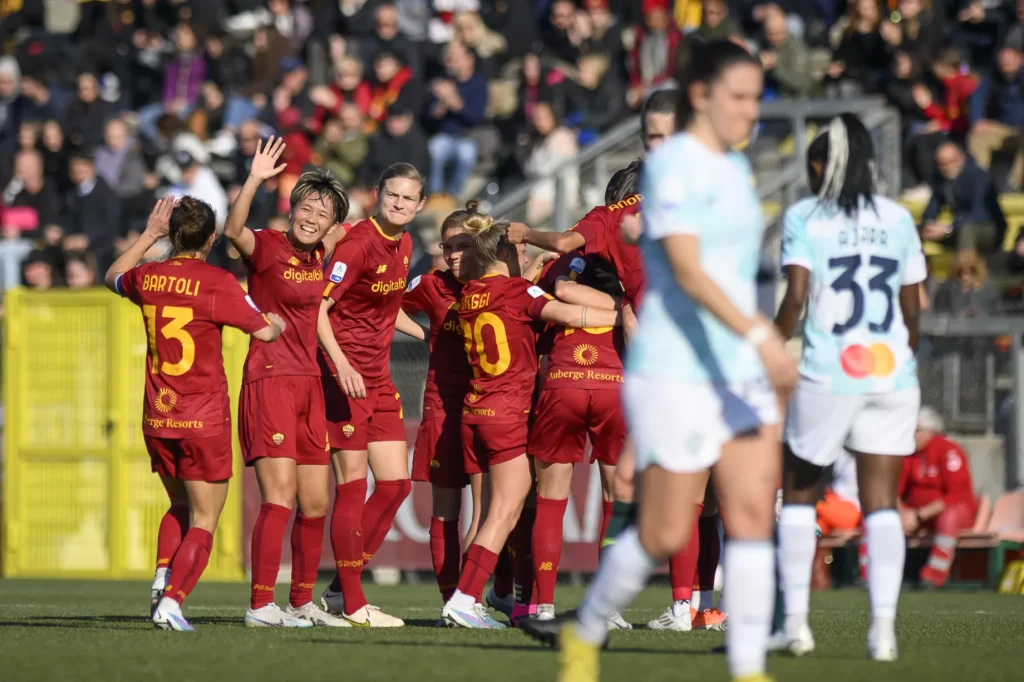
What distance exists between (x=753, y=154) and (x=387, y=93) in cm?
559

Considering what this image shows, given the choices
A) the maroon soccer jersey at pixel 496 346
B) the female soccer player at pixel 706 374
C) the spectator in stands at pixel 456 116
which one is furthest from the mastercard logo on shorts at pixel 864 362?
the spectator in stands at pixel 456 116

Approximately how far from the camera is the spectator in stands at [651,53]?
17953 mm

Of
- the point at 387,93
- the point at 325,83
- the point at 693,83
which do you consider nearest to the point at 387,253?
the point at 693,83

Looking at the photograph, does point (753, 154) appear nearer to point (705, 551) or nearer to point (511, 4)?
point (511, 4)

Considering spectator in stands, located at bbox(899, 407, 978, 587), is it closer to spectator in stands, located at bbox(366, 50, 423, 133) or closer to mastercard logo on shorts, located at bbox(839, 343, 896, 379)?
mastercard logo on shorts, located at bbox(839, 343, 896, 379)

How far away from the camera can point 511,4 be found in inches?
777

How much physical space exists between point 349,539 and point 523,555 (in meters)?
0.94

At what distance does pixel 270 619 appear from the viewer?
27.6 ft

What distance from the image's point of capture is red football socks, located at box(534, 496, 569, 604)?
8438 mm

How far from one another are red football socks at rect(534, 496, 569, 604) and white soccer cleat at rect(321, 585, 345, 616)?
1328 mm

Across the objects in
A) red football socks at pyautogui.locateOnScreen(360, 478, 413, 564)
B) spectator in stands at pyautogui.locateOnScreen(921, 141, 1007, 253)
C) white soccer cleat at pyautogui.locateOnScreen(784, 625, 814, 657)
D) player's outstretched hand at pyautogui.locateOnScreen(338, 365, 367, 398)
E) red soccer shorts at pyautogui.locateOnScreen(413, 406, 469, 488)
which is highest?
spectator in stands at pyautogui.locateOnScreen(921, 141, 1007, 253)

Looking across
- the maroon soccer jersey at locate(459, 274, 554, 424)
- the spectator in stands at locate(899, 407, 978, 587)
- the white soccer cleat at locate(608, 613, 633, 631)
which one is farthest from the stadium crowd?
the white soccer cleat at locate(608, 613, 633, 631)

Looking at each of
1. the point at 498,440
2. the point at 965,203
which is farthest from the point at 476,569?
the point at 965,203

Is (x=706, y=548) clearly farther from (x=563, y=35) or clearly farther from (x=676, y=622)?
(x=563, y=35)
